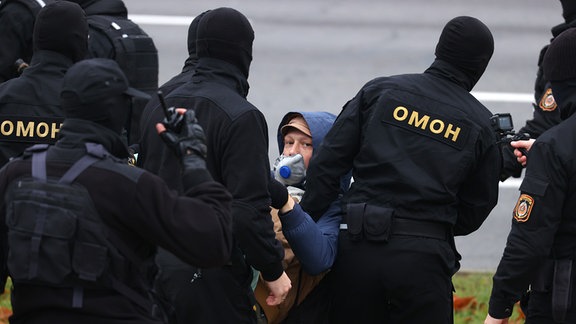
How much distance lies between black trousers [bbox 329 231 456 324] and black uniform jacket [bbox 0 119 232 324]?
1.41 meters

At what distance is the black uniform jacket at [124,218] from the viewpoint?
13.2 feet

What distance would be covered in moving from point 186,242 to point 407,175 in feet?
5.39

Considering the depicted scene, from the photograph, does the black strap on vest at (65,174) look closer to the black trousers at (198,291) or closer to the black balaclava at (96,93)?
the black balaclava at (96,93)

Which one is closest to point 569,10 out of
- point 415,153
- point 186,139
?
point 415,153

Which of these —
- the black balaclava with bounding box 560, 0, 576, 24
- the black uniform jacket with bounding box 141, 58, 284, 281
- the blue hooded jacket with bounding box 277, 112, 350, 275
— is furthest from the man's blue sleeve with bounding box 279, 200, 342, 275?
the black balaclava with bounding box 560, 0, 576, 24

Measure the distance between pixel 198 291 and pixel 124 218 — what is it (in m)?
1.05

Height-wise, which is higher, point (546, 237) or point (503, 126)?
point (503, 126)

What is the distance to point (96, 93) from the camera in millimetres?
4160

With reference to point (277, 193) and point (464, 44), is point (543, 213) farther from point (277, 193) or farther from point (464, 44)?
point (277, 193)

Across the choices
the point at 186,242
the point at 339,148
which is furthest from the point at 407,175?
the point at 186,242

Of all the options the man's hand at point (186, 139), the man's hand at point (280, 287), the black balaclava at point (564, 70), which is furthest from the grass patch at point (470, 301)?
the man's hand at point (186, 139)

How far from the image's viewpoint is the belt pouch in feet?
17.4

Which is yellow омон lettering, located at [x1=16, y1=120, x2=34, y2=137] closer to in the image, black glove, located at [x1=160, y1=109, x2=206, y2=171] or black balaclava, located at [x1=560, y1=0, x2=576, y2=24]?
black glove, located at [x1=160, y1=109, x2=206, y2=171]

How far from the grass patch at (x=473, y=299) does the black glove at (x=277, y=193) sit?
7.75 feet
